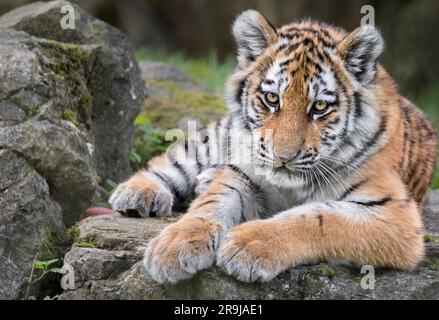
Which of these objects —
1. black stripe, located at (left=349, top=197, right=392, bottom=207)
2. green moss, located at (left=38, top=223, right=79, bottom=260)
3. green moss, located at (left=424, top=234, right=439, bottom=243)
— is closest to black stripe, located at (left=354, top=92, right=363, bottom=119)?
black stripe, located at (left=349, top=197, right=392, bottom=207)

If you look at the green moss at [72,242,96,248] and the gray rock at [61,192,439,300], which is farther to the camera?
the green moss at [72,242,96,248]

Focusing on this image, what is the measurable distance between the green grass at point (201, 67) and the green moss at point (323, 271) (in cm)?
485

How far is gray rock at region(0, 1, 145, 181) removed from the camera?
5371 millimetres

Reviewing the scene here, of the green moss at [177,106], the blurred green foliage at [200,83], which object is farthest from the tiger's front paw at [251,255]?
the green moss at [177,106]

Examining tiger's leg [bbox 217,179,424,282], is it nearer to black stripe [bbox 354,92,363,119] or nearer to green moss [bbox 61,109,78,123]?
black stripe [bbox 354,92,363,119]

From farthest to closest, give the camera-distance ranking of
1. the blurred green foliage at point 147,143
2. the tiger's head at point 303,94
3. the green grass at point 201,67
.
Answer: the green grass at point 201,67 → the blurred green foliage at point 147,143 → the tiger's head at point 303,94

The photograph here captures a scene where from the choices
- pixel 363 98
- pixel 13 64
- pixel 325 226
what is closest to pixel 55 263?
pixel 13 64

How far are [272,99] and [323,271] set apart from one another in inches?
36.8

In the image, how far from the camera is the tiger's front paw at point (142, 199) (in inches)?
181

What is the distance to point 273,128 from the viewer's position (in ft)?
12.9

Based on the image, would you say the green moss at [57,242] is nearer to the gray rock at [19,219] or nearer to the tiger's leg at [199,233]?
the gray rock at [19,219]

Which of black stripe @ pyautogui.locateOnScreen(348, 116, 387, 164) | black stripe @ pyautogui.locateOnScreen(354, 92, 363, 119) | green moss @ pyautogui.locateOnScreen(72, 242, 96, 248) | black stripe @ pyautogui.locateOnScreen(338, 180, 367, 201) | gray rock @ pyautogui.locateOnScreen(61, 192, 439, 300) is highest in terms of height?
black stripe @ pyautogui.locateOnScreen(354, 92, 363, 119)
